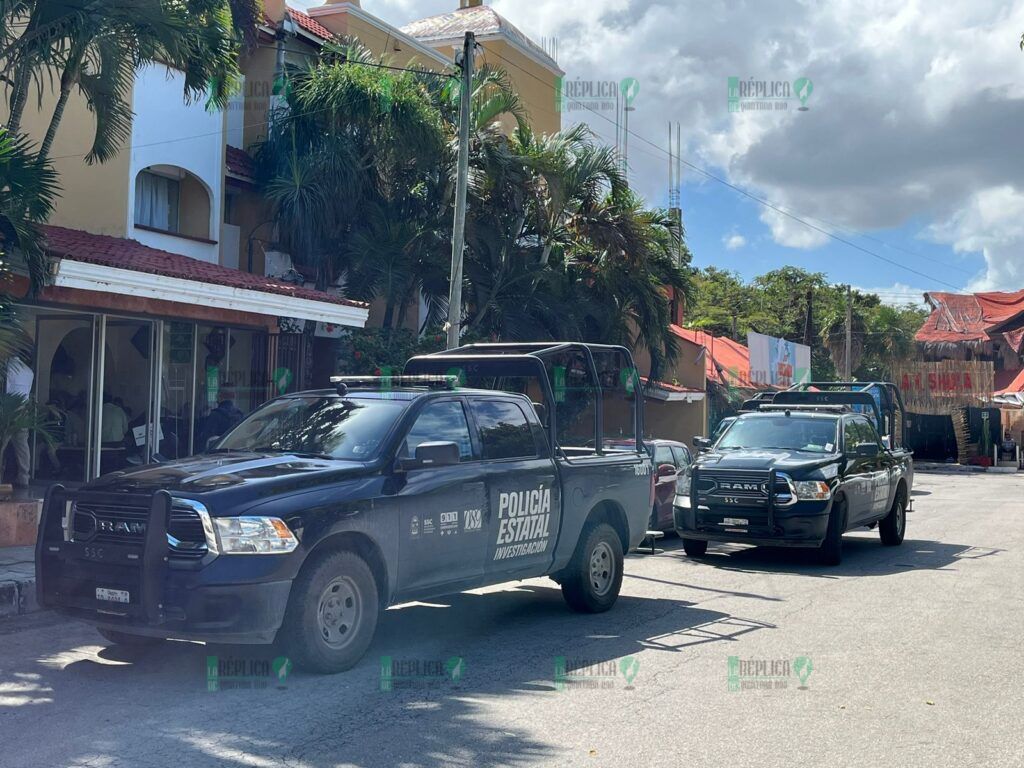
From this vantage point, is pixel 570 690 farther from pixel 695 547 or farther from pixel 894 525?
pixel 894 525

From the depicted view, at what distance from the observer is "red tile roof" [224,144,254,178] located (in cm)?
2112

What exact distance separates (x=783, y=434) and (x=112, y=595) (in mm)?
9408

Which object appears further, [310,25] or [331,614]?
[310,25]

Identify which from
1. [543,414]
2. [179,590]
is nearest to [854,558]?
[543,414]

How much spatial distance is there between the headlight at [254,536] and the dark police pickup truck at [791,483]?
7297 mm

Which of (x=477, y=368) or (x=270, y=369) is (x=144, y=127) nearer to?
(x=270, y=369)

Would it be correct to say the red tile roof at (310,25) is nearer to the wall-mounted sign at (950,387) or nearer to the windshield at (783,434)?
the windshield at (783,434)

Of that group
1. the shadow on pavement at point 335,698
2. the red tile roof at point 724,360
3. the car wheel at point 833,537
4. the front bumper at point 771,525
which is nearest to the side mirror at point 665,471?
the front bumper at point 771,525

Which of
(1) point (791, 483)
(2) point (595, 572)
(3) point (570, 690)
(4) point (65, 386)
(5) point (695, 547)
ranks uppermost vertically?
(4) point (65, 386)

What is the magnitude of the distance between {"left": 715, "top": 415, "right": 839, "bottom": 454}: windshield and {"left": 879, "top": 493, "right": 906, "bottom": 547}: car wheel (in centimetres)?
209

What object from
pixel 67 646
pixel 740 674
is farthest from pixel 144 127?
pixel 740 674

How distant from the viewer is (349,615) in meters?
7.02

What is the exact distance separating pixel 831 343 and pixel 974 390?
29.4ft

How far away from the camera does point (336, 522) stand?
683 centimetres
